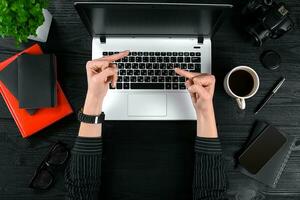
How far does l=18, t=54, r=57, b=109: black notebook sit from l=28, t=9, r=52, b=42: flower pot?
0.06 metres

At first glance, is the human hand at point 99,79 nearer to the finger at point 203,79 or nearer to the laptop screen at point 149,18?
the laptop screen at point 149,18

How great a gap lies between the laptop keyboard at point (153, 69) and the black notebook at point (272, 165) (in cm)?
28

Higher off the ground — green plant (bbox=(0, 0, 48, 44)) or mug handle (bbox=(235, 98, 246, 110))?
green plant (bbox=(0, 0, 48, 44))

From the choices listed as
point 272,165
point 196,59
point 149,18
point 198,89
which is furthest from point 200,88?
point 272,165

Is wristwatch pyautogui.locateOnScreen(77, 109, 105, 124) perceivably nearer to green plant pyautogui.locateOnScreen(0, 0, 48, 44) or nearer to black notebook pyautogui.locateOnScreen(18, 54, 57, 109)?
black notebook pyautogui.locateOnScreen(18, 54, 57, 109)

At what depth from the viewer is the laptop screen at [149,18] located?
29.3 inches

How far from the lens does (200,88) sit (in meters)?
0.91

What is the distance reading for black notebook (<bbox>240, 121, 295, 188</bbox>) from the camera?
1.00 m

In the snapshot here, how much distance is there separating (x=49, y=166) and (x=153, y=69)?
1.46 ft

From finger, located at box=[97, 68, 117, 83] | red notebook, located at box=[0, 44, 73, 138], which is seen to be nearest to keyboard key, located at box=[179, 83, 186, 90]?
finger, located at box=[97, 68, 117, 83]

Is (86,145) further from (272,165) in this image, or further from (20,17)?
(272,165)

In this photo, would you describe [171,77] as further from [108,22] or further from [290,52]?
[290,52]

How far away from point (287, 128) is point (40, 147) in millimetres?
793

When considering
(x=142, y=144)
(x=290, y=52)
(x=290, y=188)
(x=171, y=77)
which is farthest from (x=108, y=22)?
(x=290, y=188)
